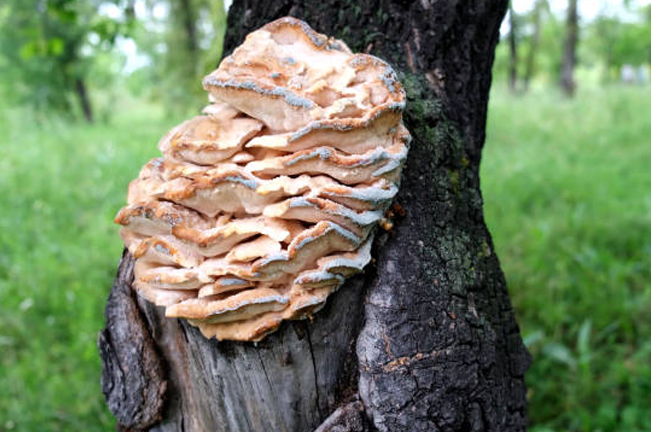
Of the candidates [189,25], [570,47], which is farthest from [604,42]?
[189,25]

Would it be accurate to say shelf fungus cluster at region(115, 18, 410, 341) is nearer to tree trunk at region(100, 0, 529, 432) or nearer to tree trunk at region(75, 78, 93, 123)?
tree trunk at region(100, 0, 529, 432)

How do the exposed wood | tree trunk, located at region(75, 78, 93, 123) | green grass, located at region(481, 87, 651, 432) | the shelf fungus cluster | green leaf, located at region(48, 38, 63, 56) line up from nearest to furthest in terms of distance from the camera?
the shelf fungus cluster → the exposed wood → green grass, located at region(481, 87, 651, 432) → green leaf, located at region(48, 38, 63, 56) → tree trunk, located at region(75, 78, 93, 123)

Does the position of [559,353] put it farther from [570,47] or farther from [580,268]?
[570,47]

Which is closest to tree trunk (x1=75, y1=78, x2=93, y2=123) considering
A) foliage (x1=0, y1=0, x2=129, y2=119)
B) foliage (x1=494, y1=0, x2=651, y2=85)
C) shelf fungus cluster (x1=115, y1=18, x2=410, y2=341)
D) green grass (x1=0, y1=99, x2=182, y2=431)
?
foliage (x1=0, y1=0, x2=129, y2=119)

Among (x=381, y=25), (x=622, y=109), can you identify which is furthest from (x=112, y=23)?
(x=622, y=109)

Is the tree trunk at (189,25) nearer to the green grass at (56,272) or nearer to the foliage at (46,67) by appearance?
the foliage at (46,67)

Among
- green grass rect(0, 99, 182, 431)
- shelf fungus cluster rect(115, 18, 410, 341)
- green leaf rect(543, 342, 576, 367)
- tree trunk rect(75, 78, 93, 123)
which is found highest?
tree trunk rect(75, 78, 93, 123)

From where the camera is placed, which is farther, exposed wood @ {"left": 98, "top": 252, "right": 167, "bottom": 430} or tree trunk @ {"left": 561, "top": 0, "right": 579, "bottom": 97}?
tree trunk @ {"left": 561, "top": 0, "right": 579, "bottom": 97}
